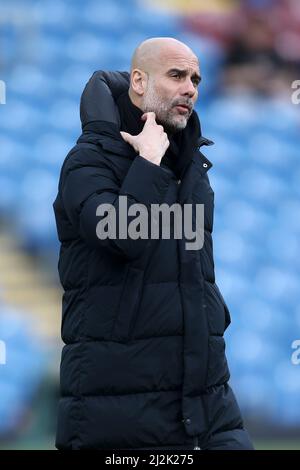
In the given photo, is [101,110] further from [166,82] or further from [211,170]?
[211,170]

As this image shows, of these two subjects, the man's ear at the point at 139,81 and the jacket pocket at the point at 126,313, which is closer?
the jacket pocket at the point at 126,313

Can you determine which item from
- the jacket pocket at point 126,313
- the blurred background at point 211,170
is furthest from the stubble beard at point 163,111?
the blurred background at point 211,170

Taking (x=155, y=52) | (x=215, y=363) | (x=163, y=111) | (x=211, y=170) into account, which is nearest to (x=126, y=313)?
(x=215, y=363)

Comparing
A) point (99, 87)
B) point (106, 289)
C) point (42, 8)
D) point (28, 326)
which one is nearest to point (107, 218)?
point (106, 289)

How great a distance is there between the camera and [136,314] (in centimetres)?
251

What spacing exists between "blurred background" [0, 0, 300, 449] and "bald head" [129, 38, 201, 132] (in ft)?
8.91

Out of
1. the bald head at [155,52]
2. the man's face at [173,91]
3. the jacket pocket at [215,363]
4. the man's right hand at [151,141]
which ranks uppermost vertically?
the bald head at [155,52]

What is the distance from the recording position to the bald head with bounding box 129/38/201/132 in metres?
2.65

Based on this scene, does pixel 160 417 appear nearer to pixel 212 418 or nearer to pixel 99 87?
pixel 212 418

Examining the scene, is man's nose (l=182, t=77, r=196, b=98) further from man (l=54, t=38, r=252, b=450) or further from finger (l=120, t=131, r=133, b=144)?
finger (l=120, t=131, r=133, b=144)

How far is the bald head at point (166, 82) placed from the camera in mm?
2650

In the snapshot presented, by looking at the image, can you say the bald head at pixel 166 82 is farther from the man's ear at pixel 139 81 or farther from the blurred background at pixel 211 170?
the blurred background at pixel 211 170

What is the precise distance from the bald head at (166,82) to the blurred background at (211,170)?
2716 millimetres

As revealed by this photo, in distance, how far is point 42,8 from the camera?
18.2 ft
